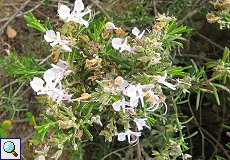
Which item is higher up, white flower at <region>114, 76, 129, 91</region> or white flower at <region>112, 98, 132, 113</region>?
white flower at <region>114, 76, 129, 91</region>

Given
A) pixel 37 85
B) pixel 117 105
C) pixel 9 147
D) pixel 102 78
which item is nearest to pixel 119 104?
pixel 117 105

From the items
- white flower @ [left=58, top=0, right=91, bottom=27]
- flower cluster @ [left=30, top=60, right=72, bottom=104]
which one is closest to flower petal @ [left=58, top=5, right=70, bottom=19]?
white flower @ [left=58, top=0, right=91, bottom=27]

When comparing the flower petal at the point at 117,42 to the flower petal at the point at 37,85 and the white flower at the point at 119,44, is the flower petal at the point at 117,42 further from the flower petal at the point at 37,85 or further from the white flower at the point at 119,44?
the flower petal at the point at 37,85

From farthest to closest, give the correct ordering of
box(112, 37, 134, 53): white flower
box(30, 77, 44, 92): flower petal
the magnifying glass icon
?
1. the magnifying glass icon
2. box(112, 37, 134, 53): white flower
3. box(30, 77, 44, 92): flower petal

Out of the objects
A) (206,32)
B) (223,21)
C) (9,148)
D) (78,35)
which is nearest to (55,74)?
(78,35)

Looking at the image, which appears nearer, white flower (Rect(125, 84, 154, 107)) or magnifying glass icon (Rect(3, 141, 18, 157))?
white flower (Rect(125, 84, 154, 107))

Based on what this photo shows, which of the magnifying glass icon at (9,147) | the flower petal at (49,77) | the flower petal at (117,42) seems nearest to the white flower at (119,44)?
the flower petal at (117,42)

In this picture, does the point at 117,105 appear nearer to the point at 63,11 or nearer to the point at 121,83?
the point at 121,83

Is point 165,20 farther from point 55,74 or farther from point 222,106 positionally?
point 222,106

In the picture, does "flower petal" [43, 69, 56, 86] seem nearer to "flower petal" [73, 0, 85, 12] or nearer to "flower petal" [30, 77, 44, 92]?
"flower petal" [30, 77, 44, 92]
